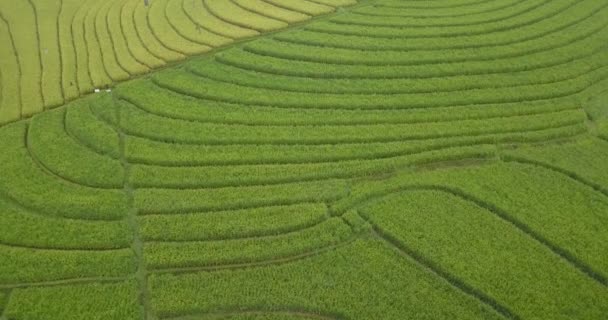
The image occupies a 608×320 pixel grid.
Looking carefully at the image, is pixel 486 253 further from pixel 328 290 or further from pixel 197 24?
pixel 197 24

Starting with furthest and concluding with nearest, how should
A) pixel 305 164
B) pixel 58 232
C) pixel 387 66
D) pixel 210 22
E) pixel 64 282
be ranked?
pixel 210 22
pixel 387 66
pixel 305 164
pixel 58 232
pixel 64 282

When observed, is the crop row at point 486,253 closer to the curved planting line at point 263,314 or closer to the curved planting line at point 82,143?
the curved planting line at point 263,314

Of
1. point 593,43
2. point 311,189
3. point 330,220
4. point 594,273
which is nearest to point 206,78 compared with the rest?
point 311,189

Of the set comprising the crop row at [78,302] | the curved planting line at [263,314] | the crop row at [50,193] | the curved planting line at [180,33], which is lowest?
the curved planting line at [263,314]

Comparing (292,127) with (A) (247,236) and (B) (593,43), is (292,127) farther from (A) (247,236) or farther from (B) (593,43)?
(B) (593,43)

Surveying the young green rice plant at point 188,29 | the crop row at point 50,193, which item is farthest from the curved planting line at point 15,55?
the young green rice plant at point 188,29

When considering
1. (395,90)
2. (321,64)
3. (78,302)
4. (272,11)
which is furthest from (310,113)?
(78,302)
